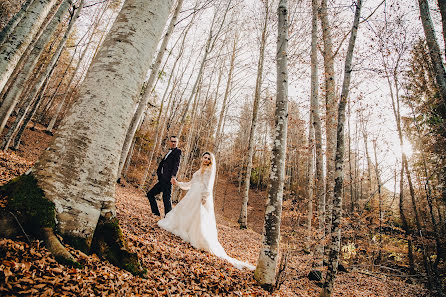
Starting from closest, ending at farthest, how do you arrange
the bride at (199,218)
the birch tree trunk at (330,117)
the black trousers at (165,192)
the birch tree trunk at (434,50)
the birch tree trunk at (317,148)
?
the bride at (199,218)
the birch tree trunk at (434,50)
the black trousers at (165,192)
the birch tree trunk at (317,148)
the birch tree trunk at (330,117)

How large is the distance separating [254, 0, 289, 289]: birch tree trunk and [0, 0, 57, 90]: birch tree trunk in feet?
16.1

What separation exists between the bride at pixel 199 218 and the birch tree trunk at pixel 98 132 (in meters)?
2.56

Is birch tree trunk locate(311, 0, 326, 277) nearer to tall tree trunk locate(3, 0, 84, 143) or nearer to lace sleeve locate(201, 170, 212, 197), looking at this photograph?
lace sleeve locate(201, 170, 212, 197)

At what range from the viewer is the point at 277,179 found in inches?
148

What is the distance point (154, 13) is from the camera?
8.39 ft

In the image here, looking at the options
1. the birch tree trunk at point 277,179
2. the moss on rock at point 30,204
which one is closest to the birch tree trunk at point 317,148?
the birch tree trunk at point 277,179

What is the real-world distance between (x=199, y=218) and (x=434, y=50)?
681cm

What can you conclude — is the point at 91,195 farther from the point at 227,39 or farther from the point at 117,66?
the point at 227,39

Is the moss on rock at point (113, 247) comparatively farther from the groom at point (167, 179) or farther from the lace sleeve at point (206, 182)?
the groom at point (167, 179)

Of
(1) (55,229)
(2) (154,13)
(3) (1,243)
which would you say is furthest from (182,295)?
(2) (154,13)

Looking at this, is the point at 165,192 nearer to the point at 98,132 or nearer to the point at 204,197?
the point at 204,197

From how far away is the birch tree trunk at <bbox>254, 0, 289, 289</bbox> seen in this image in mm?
3498

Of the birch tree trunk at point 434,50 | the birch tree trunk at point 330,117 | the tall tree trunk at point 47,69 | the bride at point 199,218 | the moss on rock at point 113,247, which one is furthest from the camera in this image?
the tall tree trunk at point 47,69

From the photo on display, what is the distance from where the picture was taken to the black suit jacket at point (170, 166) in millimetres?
5348
